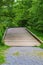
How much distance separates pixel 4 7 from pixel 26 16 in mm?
19676

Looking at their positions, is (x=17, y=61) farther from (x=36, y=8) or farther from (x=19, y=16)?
(x=19, y=16)

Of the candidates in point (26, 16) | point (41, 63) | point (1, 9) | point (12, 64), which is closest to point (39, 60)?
point (41, 63)

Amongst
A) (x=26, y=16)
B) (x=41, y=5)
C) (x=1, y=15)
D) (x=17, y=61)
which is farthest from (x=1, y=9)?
(x=26, y=16)

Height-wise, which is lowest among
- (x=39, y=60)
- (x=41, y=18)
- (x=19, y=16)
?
(x=19, y=16)

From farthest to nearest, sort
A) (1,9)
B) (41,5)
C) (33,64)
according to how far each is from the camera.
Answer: (41,5) → (1,9) → (33,64)

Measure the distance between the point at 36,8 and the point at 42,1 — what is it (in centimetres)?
143

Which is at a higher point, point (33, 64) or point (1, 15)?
point (33, 64)

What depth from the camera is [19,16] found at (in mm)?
44094

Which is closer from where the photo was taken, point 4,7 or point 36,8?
point 4,7

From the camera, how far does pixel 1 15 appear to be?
22969 mm

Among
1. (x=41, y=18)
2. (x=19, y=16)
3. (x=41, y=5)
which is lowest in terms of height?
(x=19, y=16)

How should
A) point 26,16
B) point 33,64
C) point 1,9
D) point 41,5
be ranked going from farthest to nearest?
point 26,16
point 41,5
point 1,9
point 33,64

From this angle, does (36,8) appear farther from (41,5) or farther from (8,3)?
(8,3)

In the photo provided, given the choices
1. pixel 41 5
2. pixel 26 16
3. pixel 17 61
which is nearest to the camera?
pixel 17 61
